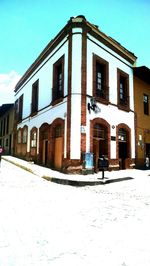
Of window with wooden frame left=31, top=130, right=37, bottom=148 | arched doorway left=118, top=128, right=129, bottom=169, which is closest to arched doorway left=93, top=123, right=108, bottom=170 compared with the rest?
arched doorway left=118, top=128, right=129, bottom=169

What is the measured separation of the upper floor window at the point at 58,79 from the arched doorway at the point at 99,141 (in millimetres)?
3077

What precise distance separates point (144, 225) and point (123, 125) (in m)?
11.5

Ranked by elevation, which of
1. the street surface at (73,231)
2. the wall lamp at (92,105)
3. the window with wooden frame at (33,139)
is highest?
the wall lamp at (92,105)

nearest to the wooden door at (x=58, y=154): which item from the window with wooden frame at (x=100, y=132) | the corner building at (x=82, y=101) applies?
the corner building at (x=82, y=101)

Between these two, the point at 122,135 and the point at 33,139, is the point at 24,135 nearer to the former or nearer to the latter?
the point at 33,139

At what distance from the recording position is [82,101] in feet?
41.9

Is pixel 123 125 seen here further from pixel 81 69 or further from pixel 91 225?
pixel 91 225

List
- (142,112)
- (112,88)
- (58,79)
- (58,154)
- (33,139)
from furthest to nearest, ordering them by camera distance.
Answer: (33,139), (142,112), (58,79), (112,88), (58,154)

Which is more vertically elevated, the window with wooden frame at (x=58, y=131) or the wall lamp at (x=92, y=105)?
the wall lamp at (x=92, y=105)

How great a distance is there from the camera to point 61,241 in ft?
12.0

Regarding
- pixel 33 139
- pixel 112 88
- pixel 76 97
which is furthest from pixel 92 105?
pixel 33 139

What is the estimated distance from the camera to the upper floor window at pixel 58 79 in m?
14.7

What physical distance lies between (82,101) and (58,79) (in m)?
3.45

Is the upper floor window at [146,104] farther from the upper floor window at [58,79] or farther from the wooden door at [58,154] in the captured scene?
the wooden door at [58,154]
